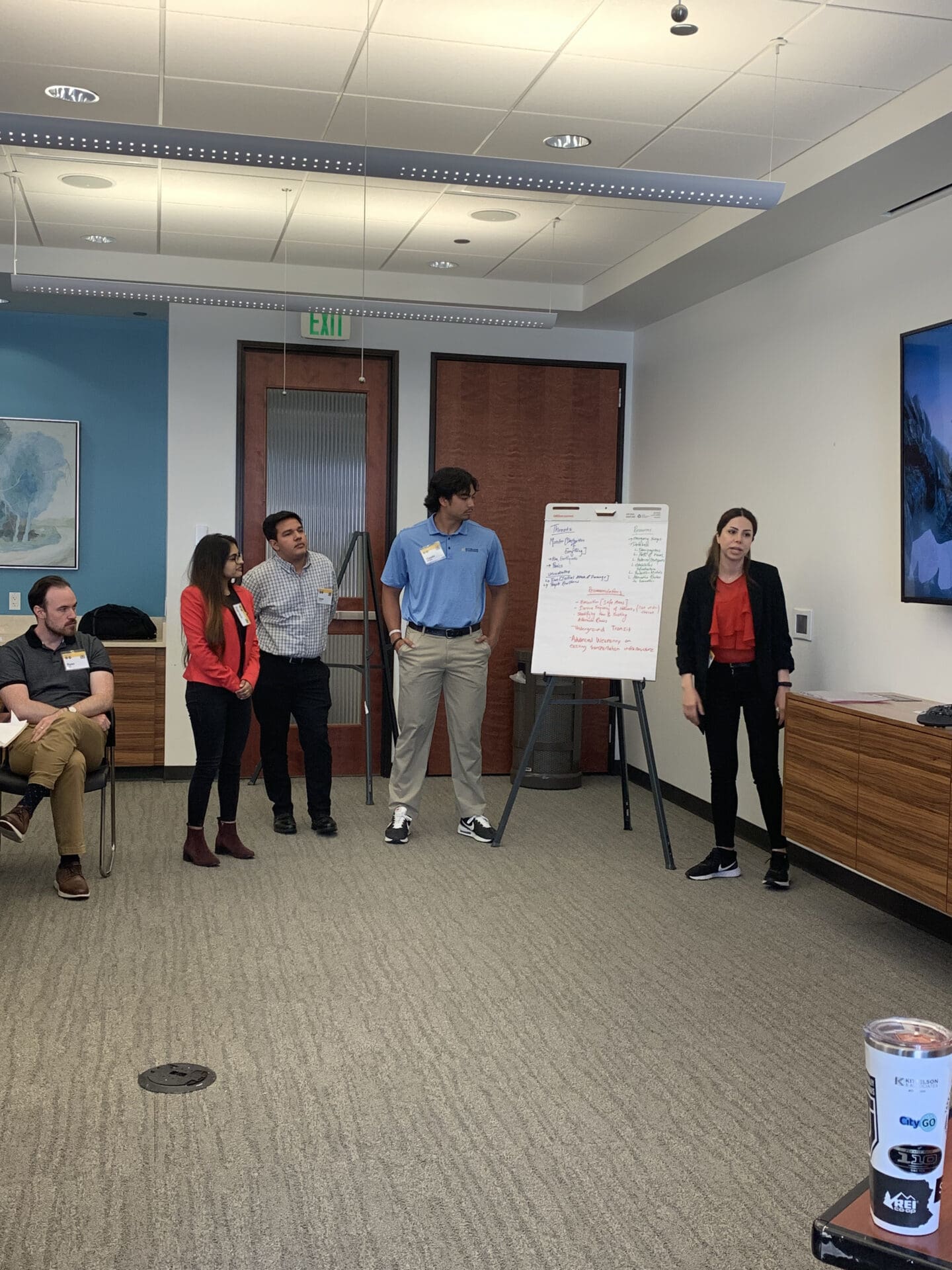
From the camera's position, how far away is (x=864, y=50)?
3.76m

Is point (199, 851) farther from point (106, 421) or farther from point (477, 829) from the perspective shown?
point (106, 421)

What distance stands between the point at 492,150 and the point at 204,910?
3.16 metres

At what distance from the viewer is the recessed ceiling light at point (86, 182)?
5.34 metres

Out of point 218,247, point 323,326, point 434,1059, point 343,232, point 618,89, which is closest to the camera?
point 434,1059

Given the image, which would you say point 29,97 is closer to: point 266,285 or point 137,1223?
point 266,285

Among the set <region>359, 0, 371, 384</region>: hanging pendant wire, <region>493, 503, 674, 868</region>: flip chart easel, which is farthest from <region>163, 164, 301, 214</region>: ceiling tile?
<region>493, 503, 674, 868</region>: flip chart easel

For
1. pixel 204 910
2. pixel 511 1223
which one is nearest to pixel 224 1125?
pixel 511 1223

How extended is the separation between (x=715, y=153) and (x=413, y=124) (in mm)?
1187

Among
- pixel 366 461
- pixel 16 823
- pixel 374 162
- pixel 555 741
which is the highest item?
pixel 374 162

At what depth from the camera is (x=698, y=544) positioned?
22.3 feet

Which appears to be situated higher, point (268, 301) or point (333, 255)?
point (333, 255)

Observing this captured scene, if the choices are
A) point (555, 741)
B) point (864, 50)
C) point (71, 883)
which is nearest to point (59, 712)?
point (71, 883)

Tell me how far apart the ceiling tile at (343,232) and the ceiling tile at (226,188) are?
0.80 feet

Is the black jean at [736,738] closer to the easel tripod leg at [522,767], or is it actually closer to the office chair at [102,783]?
the easel tripod leg at [522,767]
